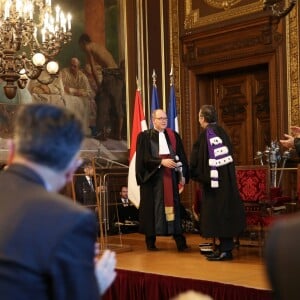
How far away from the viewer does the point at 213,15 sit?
28.4 feet

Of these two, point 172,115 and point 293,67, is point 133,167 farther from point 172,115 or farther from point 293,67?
point 293,67

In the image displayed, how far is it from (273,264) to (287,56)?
23.7ft

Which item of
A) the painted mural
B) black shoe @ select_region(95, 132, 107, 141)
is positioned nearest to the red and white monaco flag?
the painted mural

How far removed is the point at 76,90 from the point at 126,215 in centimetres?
203

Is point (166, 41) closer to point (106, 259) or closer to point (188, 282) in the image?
point (188, 282)

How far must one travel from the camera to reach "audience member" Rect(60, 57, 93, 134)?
862 cm

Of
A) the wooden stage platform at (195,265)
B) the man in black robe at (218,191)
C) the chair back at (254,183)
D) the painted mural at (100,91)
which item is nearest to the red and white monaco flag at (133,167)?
the wooden stage platform at (195,265)

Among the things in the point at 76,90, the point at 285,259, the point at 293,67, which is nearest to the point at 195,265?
the point at 293,67

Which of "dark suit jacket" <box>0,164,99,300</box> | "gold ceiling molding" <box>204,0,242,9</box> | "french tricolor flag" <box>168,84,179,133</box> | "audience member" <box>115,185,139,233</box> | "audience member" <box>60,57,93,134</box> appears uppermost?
"gold ceiling molding" <box>204,0,242,9</box>

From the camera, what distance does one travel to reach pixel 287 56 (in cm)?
782

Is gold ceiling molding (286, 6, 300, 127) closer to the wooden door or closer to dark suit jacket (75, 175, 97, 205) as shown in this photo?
the wooden door

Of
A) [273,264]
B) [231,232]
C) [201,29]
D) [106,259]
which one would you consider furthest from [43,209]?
[201,29]

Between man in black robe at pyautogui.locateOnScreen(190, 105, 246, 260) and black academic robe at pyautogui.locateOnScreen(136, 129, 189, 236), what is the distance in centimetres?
68

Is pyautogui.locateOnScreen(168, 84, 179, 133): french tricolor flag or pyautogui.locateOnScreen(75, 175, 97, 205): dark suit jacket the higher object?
pyautogui.locateOnScreen(168, 84, 179, 133): french tricolor flag
